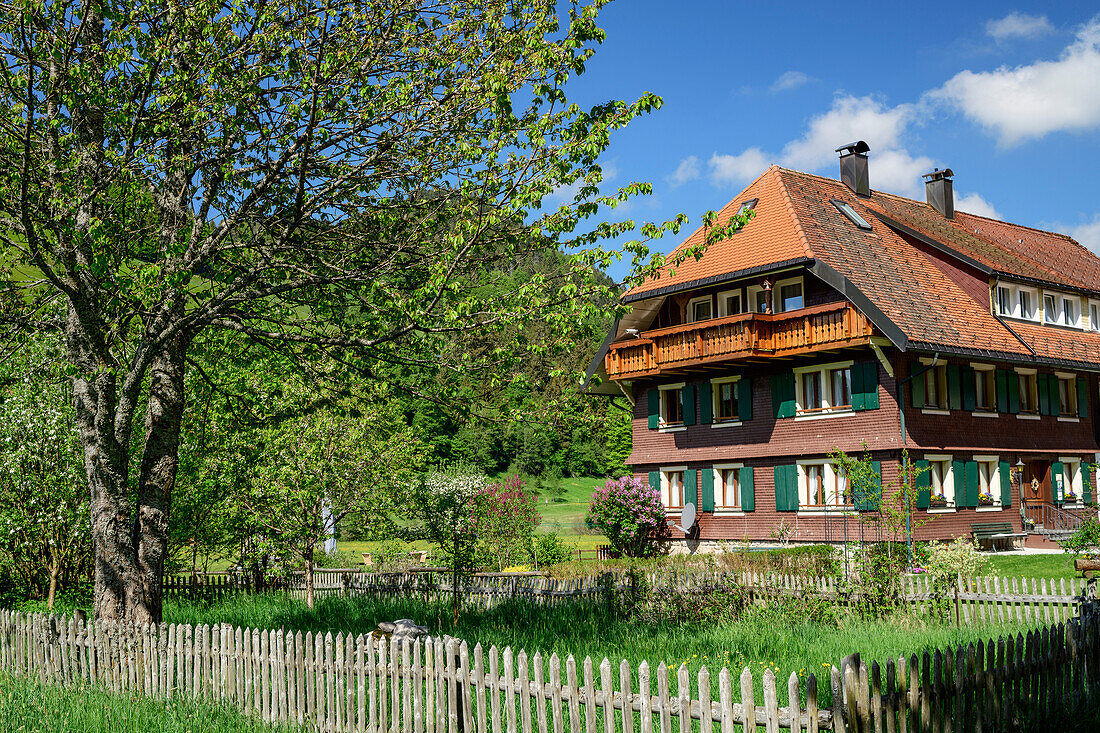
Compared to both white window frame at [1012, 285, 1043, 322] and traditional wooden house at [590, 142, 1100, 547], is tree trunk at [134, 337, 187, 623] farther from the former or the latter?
white window frame at [1012, 285, 1043, 322]

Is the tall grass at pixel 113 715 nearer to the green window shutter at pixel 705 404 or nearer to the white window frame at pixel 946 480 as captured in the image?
the white window frame at pixel 946 480

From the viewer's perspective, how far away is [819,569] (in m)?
21.1

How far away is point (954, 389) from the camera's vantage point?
29281 mm

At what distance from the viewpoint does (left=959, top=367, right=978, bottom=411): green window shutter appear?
1166 inches

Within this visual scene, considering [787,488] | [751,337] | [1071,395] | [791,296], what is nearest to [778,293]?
[791,296]

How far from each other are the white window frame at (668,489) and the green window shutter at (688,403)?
1.67 m

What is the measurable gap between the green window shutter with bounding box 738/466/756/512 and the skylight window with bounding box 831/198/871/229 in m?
A: 9.64

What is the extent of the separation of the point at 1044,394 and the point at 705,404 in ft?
36.7

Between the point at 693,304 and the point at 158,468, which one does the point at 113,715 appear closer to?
the point at 158,468

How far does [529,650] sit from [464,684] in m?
4.14

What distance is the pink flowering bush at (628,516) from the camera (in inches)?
1282

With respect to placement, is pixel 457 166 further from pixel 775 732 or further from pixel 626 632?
pixel 775 732

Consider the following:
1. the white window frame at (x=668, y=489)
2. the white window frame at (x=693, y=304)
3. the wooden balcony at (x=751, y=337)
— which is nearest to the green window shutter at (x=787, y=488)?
the wooden balcony at (x=751, y=337)

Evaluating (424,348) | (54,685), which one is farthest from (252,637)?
(424,348)
